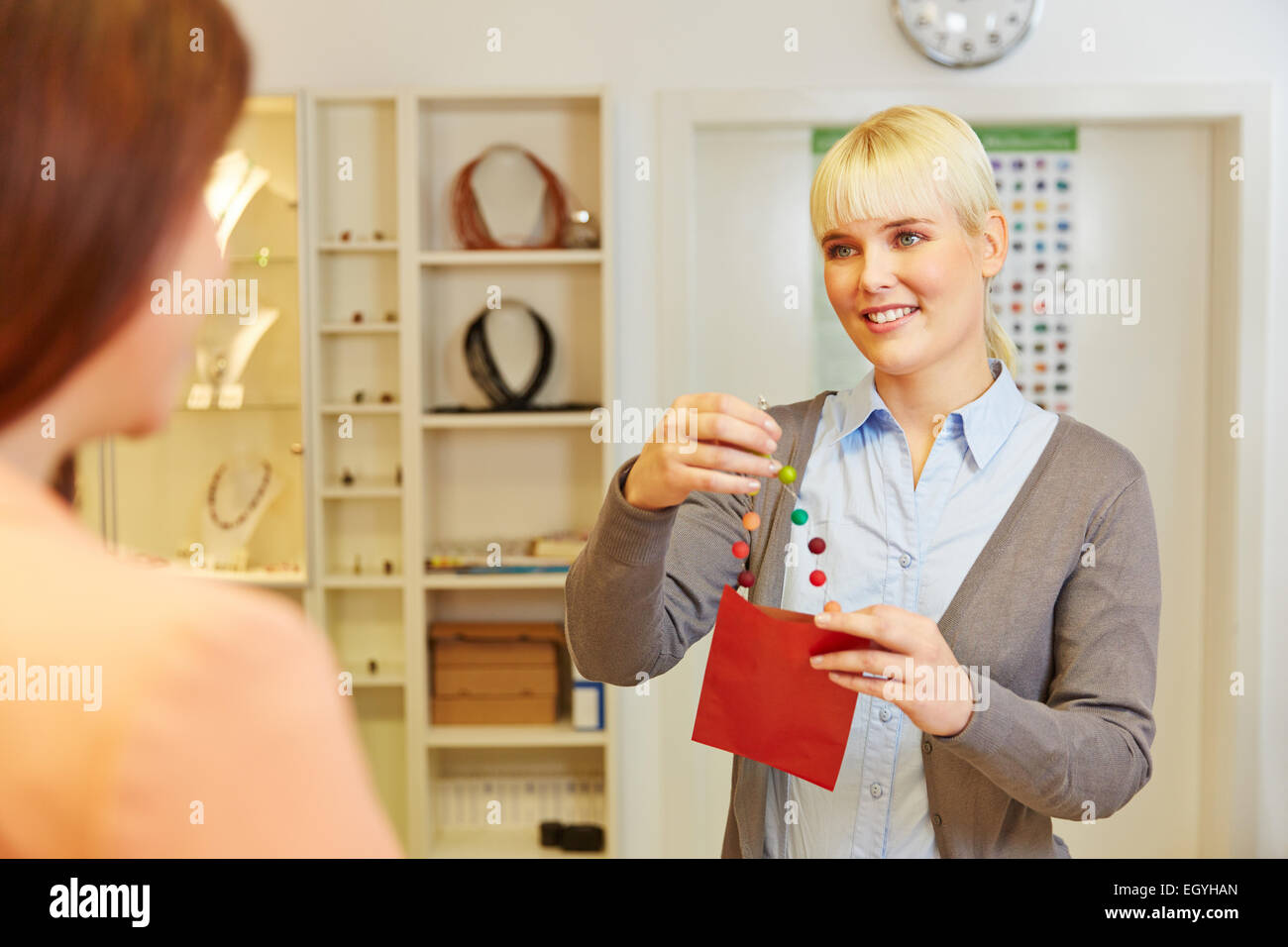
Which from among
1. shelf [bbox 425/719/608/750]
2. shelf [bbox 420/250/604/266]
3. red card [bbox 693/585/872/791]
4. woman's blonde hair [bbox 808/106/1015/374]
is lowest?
shelf [bbox 425/719/608/750]

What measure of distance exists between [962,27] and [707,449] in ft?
6.64

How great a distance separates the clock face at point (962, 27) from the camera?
2.46 m

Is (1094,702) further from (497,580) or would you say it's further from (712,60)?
(712,60)

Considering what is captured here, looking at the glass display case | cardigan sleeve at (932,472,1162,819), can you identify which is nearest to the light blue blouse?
cardigan sleeve at (932,472,1162,819)

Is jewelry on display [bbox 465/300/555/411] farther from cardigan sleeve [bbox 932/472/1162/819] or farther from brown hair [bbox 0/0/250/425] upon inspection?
brown hair [bbox 0/0/250/425]

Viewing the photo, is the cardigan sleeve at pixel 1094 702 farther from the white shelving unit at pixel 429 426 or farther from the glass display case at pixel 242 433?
the glass display case at pixel 242 433

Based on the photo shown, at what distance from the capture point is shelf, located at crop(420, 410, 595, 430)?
2.43m

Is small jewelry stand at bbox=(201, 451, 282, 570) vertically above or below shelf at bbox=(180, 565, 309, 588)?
above

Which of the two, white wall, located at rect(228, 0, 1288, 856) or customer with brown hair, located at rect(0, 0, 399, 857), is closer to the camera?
customer with brown hair, located at rect(0, 0, 399, 857)

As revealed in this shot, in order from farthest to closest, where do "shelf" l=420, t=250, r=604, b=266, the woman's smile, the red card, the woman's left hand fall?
"shelf" l=420, t=250, r=604, b=266 → the woman's smile → the red card → the woman's left hand

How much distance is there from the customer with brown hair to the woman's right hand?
0.51 meters

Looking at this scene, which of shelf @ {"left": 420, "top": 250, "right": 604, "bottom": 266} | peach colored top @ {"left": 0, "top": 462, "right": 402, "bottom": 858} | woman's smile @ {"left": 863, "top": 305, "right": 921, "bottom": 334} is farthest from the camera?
shelf @ {"left": 420, "top": 250, "right": 604, "bottom": 266}
